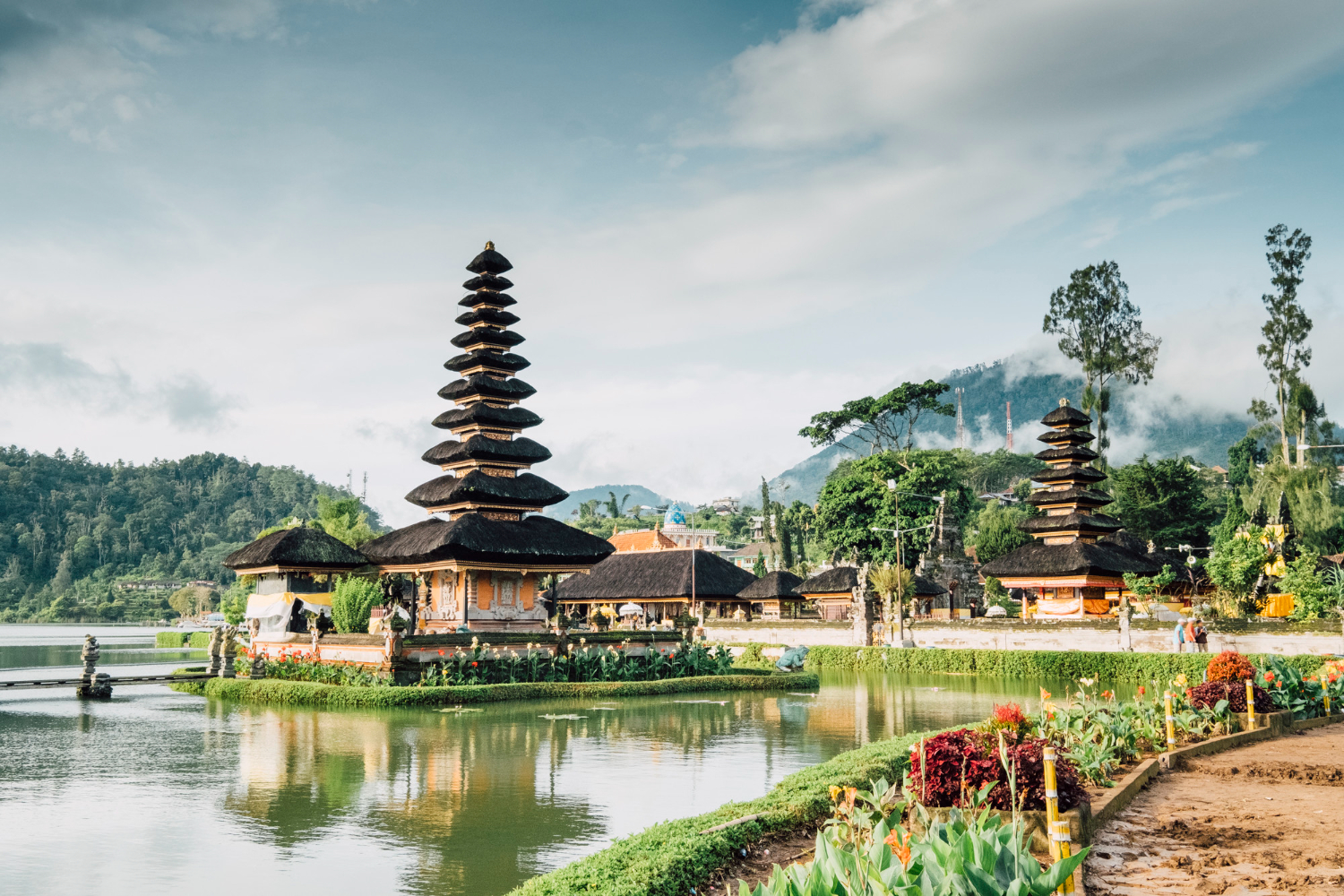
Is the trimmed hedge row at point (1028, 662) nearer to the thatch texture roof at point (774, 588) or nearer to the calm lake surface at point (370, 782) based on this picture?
the calm lake surface at point (370, 782)

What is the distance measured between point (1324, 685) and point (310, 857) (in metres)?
18.0

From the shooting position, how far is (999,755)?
8.85 m

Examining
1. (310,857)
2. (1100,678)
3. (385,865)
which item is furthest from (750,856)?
(1100,678)

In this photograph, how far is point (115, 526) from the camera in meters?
117

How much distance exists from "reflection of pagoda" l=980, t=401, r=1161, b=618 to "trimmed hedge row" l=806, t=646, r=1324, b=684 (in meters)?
8.67

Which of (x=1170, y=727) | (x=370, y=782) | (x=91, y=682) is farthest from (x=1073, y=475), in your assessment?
(x=370, y=782)

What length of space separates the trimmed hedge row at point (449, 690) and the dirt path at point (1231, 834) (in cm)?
1551

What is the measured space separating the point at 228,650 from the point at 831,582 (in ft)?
101

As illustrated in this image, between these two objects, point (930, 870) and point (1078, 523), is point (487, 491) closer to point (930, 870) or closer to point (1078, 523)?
point (1078, 523)

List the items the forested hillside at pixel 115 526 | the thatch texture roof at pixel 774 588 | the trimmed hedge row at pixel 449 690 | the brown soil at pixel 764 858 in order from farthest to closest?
1. the forested hillside at pixel 115 526
2. the thatch texture roof at pixel 774 588
3. the trimmed hedge row at pixel 449 690
4. the brown soil at pixel 764 858

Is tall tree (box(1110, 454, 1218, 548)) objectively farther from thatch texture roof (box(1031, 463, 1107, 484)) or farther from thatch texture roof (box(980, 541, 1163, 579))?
thatch texture roof (box(1031, 463, 1107, 484))

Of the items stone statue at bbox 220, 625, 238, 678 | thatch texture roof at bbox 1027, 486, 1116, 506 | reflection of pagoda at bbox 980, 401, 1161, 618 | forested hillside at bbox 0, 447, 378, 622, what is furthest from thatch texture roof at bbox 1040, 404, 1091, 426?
forested hillside at bbox 0, 447, 378, 622

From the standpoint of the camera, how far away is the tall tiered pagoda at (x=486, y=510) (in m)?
32.2

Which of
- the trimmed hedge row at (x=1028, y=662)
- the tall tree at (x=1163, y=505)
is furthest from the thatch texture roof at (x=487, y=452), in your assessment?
the tall tree at (x=1163, y=505)
